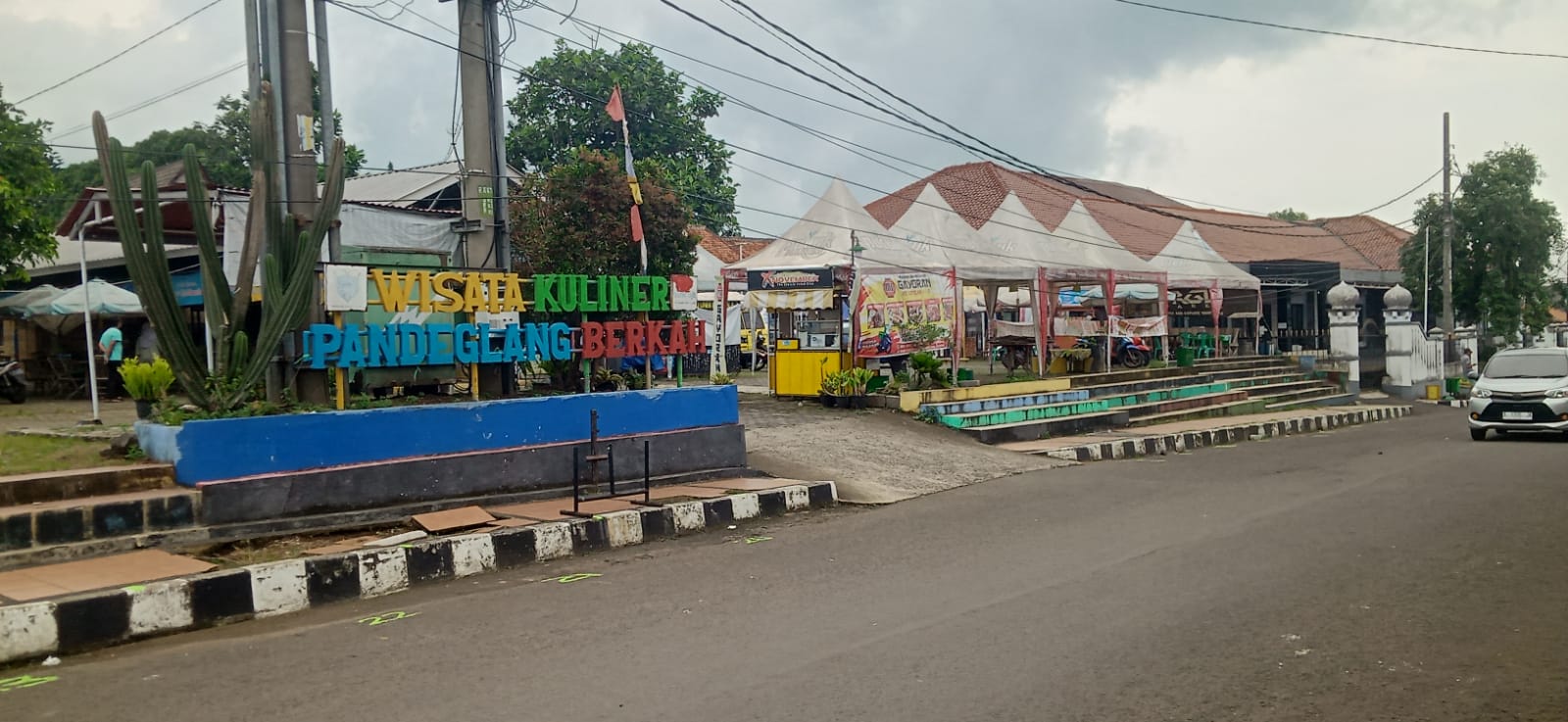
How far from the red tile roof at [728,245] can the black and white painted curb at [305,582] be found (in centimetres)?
2214

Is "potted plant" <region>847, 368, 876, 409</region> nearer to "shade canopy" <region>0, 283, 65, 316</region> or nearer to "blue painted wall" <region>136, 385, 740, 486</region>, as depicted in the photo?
"blue painted wall" <region>136, 385, 740, 486</region>

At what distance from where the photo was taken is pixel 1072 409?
1883 centimetres

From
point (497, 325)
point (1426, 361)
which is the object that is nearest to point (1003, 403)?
point (497, 325)

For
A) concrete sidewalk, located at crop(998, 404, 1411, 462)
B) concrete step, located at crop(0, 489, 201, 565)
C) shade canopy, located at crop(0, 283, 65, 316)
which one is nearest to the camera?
concrete step, located at crop(0, 489, 201, 565)

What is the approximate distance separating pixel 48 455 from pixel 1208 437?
1588cm

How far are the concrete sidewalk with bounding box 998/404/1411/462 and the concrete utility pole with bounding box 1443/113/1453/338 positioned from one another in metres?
8.45

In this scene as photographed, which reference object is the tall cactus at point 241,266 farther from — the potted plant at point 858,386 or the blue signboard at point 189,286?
the blue signboard at point 189,286

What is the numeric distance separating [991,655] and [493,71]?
8910mm

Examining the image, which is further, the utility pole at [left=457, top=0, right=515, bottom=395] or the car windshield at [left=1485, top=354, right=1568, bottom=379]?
the car windshield at [left=1485, top=354, right=1568, bottom=379]

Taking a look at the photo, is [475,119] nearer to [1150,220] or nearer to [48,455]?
[48,455]

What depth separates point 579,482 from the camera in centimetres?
1023

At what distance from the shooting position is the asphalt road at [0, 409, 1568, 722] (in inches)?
183

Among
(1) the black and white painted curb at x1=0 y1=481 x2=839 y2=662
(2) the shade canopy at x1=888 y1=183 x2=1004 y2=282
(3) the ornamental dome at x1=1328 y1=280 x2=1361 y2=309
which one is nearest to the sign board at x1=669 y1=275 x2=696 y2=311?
(1) the black and white painted curb at x1=0 y1=481 x2=839 y2=662

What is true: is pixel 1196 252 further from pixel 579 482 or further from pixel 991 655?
pixel 991 655
